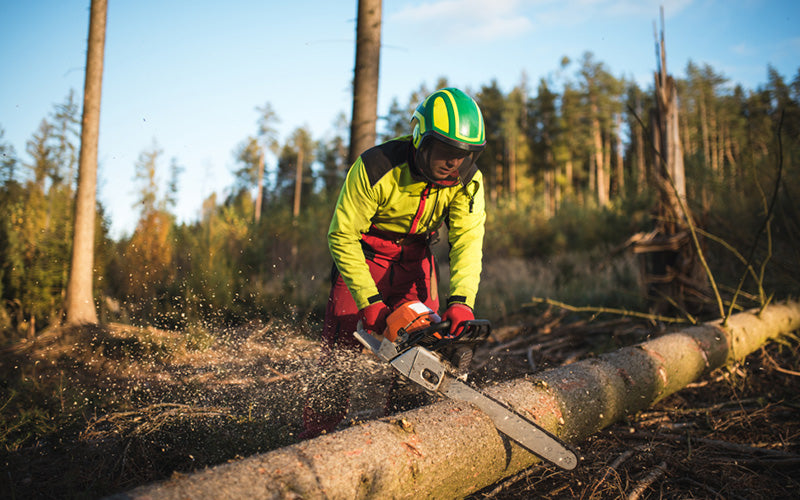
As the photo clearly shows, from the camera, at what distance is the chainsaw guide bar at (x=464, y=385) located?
6.87 ft

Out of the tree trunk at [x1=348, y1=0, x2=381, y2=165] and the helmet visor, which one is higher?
the tree trunk at [x1=348, y1=0, x2=381, y2=165]

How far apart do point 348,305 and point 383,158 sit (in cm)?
98

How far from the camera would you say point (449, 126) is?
233 cm

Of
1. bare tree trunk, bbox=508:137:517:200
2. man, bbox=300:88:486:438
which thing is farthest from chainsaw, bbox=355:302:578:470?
bare tree trunk, bbox=508:137:517:200

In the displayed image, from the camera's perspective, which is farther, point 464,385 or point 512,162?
point 512,162

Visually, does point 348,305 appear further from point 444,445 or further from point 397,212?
point 444,445

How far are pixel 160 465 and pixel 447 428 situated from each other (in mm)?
1559

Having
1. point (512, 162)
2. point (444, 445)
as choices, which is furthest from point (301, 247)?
point (512, 162)

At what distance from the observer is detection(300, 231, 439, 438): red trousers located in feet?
9.67

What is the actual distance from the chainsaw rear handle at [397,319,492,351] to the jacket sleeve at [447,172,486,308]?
0.55 meters

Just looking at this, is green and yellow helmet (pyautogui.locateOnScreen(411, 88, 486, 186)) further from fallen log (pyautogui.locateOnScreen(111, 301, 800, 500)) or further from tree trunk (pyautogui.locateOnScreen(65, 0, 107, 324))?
tree trunk (pyautogui.locateOnScreen(65, 0, 107, 324))

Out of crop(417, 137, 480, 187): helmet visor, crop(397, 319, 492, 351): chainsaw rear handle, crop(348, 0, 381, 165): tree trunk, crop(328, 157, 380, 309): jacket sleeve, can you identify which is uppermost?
crop(348, 0, 381, 165): tree trunk

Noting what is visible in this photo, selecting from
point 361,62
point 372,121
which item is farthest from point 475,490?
point 361,62

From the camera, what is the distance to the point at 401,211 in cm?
277
